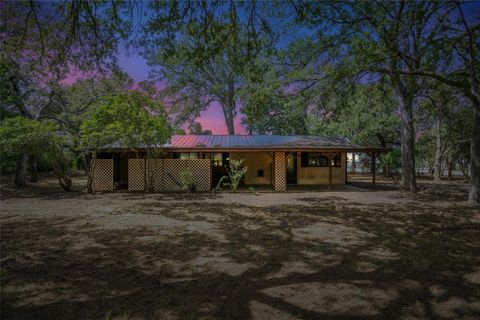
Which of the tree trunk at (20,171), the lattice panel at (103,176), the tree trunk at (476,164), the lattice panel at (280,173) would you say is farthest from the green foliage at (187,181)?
the tree trunk at (476,164)

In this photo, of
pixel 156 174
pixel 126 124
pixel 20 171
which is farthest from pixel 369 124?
pixel 20 171

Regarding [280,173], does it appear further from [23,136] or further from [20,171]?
[20,171]

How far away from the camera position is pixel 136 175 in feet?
50.5

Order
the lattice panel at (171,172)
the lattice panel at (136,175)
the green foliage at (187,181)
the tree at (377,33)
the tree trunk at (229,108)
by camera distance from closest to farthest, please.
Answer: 1. the tree at (377,33)
2. the green foliage at (187,181)
3. the lattice panel at (136,175)
4. the lattice panel at (171,172)
5. the tree trunk at (229,108)

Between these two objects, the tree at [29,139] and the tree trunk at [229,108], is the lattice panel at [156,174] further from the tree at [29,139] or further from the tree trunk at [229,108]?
the tree trunk at [229,108]

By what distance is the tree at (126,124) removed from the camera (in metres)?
12.8

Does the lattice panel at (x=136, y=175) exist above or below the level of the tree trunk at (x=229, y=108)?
below

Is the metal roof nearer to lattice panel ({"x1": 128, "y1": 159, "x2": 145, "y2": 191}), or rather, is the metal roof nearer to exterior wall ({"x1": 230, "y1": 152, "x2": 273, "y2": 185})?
exterior wall ({"x1": 230, "y1": 152, "x2": 273, "y2": 185})

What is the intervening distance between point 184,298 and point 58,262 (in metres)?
2.63

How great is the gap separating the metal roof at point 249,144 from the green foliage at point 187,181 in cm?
140

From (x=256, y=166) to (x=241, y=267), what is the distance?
47.3 feet

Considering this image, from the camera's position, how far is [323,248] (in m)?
5.09

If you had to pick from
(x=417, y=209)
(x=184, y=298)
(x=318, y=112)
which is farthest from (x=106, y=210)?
(x=417, y=209)

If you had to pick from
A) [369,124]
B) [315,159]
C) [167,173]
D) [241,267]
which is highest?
[369,124]
